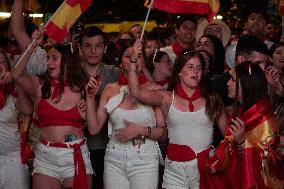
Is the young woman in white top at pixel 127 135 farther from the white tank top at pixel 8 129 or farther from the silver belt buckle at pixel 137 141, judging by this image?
the white tank top at pixel 8 129

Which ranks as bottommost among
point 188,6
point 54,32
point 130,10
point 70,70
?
point 70,70

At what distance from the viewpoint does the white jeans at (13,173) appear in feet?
20.7

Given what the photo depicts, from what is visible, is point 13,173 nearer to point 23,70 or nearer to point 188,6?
point 23,70

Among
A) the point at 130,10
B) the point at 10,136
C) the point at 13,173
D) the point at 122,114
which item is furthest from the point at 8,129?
the point at 130,10

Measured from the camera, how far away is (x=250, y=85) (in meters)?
5.61

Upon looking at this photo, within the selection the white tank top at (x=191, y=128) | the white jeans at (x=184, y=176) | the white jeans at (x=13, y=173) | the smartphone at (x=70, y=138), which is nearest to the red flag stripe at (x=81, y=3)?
the smartphone at (x=70, y=138)

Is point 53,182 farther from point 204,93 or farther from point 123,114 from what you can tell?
point 204,93

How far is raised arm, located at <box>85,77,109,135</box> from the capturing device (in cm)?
604

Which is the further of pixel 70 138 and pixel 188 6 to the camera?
pixel 188 6

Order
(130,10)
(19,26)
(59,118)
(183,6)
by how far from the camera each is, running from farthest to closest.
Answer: (130,10) < (19,26) < (183,6) < (59,118)

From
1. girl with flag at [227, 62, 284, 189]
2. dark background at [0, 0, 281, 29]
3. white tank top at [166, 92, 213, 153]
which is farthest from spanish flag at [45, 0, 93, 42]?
dark background at [0, 0, 281, 29]

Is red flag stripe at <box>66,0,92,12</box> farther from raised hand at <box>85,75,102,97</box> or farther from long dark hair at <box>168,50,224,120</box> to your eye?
long dark hair at <box>168,50,224,120</box>

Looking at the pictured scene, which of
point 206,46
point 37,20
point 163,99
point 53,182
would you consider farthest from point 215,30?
point 37,20

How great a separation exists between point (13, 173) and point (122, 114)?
1.31 meters
